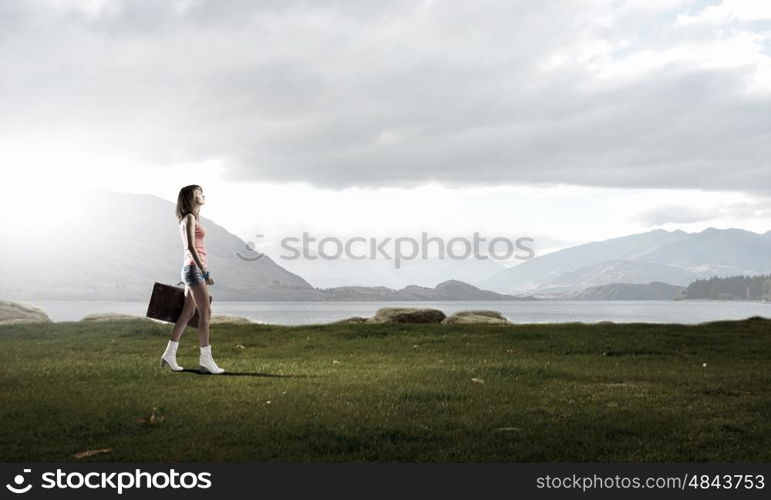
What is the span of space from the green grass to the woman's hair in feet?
13.2

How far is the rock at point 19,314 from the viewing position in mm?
40062

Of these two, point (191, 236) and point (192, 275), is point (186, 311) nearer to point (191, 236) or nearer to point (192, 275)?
point (192, 275)

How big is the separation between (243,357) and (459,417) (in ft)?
38.9

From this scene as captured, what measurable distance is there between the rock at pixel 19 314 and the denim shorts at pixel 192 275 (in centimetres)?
2578

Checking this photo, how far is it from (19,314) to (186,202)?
97.0 ft

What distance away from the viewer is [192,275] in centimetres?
1741

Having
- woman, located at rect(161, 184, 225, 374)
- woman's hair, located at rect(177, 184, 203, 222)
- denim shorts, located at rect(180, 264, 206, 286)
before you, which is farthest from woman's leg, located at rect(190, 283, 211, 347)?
woman's hair, located at rect(177, 184, 203, 222)

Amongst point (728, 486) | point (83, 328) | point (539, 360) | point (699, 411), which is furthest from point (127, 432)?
point (83, 328)

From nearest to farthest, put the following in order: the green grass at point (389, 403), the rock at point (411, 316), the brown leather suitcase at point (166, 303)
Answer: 1. the green grass at point (389, 403)
2. the brown leather suitcase at point (166, 303)
3. the rock at point (411, 316)

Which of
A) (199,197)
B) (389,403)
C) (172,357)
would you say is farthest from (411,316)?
(389,403)

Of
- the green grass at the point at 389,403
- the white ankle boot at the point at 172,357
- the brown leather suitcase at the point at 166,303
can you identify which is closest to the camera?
the green grass at the point at 389,403

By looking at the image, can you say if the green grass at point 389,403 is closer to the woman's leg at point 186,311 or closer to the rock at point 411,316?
the woman's leg at point 186,311

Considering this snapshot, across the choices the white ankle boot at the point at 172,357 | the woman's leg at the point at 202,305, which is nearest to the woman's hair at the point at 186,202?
the woman's leg at the point at 202,305

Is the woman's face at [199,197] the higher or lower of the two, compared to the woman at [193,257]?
higher
